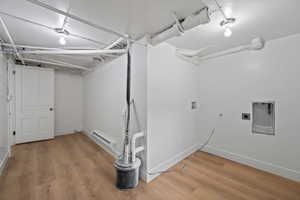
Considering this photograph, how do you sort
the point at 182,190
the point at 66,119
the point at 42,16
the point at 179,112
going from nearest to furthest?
1. the point at 42,16
2. the point at 182,190
3. the point at 179,112
4. the point at 66,119

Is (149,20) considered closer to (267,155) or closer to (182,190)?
(182,190)

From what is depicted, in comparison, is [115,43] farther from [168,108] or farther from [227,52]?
[227,52]

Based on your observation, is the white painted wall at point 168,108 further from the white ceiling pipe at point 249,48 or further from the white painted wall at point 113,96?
the white ceiling pipe at point 249,48

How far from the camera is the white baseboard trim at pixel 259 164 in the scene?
198 cm

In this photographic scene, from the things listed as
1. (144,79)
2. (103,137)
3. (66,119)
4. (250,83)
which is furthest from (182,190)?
(66,119)

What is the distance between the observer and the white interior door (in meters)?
3.38

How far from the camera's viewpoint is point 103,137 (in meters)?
2.92

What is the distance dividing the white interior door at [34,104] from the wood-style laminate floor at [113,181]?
1.04m

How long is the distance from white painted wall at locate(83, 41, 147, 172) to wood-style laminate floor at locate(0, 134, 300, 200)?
2.63 feet

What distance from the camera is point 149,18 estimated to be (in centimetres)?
157

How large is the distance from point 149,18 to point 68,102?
435 centimetres

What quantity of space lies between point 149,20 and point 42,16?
1.38 m

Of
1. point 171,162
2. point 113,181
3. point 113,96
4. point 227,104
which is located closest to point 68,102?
point 113,96

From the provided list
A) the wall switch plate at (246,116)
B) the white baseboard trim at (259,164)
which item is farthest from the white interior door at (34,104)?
the wall switch plate at (246,116)
